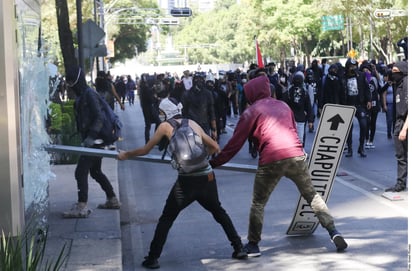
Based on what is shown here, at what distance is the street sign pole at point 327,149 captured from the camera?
8.33 metres

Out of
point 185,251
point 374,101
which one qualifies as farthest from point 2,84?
point 374,101

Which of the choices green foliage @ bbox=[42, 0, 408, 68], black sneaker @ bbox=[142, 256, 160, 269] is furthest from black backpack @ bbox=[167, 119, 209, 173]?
green foliage @ bbox=[42, 0, 408, 68]

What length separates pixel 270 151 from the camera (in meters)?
7.65

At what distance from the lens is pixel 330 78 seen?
55.0 ft

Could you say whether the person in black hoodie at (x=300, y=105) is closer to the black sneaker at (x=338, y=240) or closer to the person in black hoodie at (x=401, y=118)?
the person in black hoodie at (x=401, y=118)

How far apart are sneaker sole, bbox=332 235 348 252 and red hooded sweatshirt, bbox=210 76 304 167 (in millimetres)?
840

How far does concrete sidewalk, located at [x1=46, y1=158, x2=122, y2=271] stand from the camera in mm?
7652

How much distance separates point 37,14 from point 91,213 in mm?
3064

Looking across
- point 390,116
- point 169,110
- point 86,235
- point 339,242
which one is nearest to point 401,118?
point 339,242

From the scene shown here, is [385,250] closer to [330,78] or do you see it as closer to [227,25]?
[330,78]

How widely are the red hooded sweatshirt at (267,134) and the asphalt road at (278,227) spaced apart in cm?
98

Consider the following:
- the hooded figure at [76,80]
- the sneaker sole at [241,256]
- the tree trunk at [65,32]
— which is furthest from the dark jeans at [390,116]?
the sneaker sole at [241,256]

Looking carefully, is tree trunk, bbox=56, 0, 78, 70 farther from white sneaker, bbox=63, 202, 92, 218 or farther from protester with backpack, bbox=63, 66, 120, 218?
white sneaker, bbox=63, 202, 92, 218

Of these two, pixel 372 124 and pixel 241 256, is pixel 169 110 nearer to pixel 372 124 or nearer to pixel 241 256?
pixel 241 256
